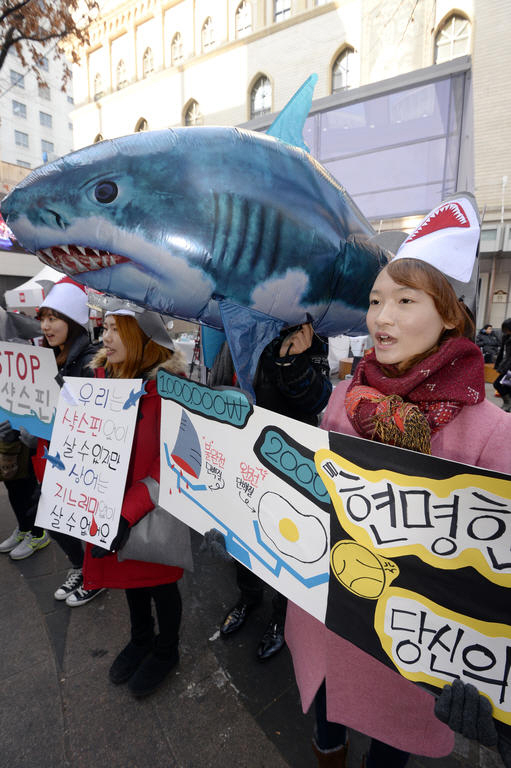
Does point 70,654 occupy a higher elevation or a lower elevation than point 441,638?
lower

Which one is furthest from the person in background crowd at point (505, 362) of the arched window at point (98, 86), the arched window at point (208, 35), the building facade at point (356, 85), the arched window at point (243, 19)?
the arched window at point (98, 86)

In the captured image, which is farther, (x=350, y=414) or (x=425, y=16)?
(x=425, y=16)

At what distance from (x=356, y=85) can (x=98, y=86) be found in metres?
15.0

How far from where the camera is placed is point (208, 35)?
16.7 metres

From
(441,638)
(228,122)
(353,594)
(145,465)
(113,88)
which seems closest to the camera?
(441,638)

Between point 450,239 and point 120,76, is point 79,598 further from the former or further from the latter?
point 120,76

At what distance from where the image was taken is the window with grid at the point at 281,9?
1491 cm

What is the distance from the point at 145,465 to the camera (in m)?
1.59

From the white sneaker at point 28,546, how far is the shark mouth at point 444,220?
297 cm

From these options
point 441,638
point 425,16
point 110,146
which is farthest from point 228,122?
point 441,638

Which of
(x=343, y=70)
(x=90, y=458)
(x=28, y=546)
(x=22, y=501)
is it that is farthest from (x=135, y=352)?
(x=343, y=70)

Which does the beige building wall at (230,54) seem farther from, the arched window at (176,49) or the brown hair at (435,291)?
the brown hair at (435,291)

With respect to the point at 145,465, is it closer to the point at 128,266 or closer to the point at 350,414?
the point at 128,266

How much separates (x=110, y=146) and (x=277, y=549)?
1214 millimetres
